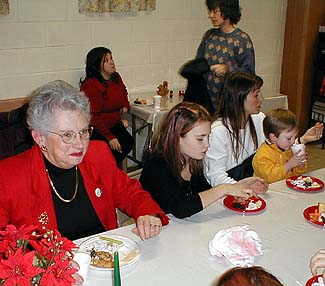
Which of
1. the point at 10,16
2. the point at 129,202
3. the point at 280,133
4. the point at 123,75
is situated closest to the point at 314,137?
the point at 280,133

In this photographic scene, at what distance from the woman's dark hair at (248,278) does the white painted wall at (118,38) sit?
3048 mm

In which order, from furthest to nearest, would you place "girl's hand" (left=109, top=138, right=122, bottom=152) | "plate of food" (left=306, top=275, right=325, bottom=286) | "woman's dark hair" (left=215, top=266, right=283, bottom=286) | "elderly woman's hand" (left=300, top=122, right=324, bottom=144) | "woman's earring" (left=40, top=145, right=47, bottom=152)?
"girl's hand" (left=109, top=138, right=122, bottom=152) < "elderly woman's hand" (left=300, top=122, right=324, bottom=144) < "woman's earring" (left=40, top=145, right=47, bottom=152) < "plate of food" (left=306, top=275, right=325, bottom=286) < "woman's dark hair" (left=215, top=266, right=283, bottom=286)

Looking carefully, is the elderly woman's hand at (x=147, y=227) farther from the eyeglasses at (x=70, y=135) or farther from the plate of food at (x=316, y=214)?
the plate of food at (x=316, y=214)

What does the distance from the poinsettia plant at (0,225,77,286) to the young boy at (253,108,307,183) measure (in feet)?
5.09

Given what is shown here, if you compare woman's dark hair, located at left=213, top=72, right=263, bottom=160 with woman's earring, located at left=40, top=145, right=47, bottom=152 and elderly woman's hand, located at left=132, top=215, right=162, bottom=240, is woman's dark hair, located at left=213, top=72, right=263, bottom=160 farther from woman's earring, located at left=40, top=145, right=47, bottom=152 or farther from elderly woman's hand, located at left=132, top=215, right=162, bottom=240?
woman's earring, located at left=40, top=145, right=47, bottom=152

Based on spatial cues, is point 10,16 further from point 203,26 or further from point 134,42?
point 203,26

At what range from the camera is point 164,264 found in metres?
1.47

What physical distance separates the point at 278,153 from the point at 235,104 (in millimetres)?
348

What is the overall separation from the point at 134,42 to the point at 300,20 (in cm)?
183

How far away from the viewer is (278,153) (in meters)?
2.49

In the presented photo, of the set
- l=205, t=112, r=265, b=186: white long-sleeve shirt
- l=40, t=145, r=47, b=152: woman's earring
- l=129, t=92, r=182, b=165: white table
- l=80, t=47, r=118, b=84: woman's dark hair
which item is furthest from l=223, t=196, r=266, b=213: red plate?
l=80, t=47, r=118, b=84: woman's dark hair

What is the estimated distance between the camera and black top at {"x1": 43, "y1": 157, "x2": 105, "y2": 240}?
1.74m

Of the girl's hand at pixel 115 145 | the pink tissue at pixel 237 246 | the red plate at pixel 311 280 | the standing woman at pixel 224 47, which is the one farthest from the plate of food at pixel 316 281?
the girl's hand at pixel 115 145

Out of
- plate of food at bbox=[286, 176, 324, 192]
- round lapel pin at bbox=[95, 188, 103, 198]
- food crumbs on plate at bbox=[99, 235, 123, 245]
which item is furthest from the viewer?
plate of food at bbox=[286, 176, 324, 192]
